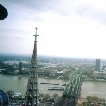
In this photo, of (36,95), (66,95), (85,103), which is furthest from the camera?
(66,95)

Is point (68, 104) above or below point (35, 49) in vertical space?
below

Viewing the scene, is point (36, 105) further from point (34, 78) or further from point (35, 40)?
point (35, 40)

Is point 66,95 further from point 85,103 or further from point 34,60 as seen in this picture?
point 34,60

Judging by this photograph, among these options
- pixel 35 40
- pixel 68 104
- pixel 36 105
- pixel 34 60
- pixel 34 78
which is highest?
pixel 35 40

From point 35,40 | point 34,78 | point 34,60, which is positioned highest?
point 35,40

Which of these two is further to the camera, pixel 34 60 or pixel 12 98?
pixel 12 98

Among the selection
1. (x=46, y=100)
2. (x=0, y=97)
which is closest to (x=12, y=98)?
(x=46, y=100)

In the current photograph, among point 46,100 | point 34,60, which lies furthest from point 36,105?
point 46,100

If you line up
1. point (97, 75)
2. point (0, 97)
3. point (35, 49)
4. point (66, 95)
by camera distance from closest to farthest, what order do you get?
point (0, 97) → point (35, 49) → point (66, 95) → point (97, 75)

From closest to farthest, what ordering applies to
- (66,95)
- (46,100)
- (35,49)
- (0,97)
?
(0,97), (35,49), (46,100), (66,95)
